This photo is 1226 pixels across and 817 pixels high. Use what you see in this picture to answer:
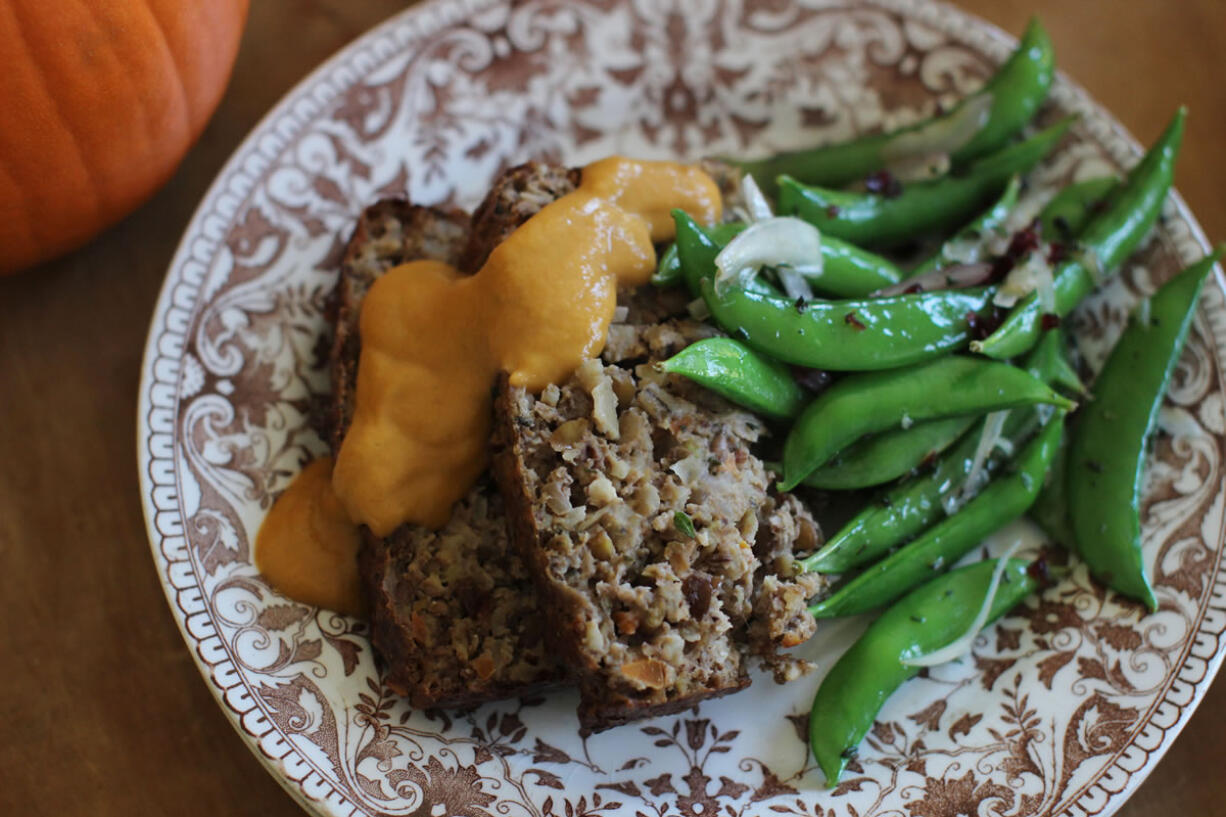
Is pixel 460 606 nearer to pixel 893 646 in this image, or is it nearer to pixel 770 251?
pixel 893 646

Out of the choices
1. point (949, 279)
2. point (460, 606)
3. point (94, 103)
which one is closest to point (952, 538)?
point (949, 279)

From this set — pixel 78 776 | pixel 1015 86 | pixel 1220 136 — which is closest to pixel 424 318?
pixel 78 776

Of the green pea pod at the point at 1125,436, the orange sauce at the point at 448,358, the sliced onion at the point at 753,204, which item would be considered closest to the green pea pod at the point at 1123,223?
the green pea pod at the point at 1125,436

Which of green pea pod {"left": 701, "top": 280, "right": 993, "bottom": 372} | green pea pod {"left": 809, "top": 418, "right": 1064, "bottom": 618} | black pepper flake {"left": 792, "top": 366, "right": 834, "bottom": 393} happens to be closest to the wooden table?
green pea pod {"left": 809, "top": 418, "right": 1064, "bottom": 618}

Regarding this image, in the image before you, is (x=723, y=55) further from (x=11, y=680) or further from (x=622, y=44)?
(x=11, y=680)

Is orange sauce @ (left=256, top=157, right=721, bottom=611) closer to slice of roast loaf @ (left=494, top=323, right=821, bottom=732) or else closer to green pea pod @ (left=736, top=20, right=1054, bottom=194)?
slice of roast loaf @ (left=494, top=323, right=821, bottom=732)

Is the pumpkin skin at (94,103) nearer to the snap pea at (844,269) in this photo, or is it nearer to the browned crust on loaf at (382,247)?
the browned crust on loaf at (382,247)
